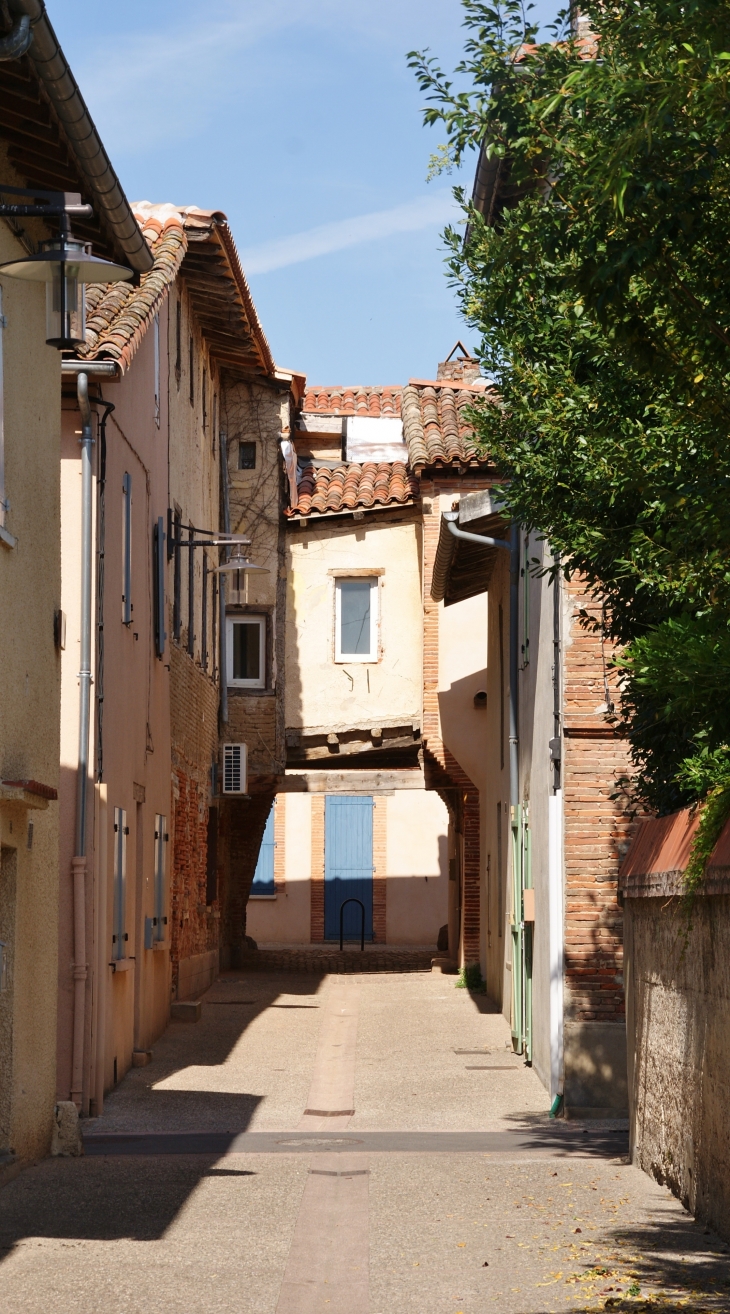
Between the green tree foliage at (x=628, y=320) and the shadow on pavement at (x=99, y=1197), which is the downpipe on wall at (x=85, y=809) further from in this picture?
the green tree foliage at (x=628, y=320)

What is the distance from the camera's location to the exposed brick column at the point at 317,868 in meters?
37.4

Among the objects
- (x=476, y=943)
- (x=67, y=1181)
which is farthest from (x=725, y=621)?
(x=476, y=943)

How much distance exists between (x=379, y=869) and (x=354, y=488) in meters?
13.5

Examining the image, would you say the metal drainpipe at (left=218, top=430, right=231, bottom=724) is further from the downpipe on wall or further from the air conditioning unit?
the downpipe on wall

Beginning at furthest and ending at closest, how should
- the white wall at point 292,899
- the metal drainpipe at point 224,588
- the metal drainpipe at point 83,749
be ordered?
the white wall at point 292,899 < the metal drainpipe at point 224,588 < the metal drainpipe at point 83,749

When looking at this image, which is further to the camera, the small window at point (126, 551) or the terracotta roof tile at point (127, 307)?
the small window at point (126, 551)

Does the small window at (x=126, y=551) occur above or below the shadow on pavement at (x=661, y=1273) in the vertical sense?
above

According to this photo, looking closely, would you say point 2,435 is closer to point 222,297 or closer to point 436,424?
point 222,297

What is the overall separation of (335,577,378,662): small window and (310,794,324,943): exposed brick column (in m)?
12.6

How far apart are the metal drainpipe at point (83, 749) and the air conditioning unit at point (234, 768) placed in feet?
35.7

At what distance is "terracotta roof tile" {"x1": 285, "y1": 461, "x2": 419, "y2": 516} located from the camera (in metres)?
25.0

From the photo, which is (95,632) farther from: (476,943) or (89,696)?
(476,943)

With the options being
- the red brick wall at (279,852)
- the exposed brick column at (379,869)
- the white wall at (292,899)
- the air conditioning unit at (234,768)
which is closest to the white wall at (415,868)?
the exposed brick column at (379,869)

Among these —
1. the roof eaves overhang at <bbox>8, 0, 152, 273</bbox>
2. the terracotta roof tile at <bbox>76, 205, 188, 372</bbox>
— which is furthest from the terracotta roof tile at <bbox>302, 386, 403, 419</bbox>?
the roof eaves overhang at <bbox>8, 0, 152, 273</bbox>
